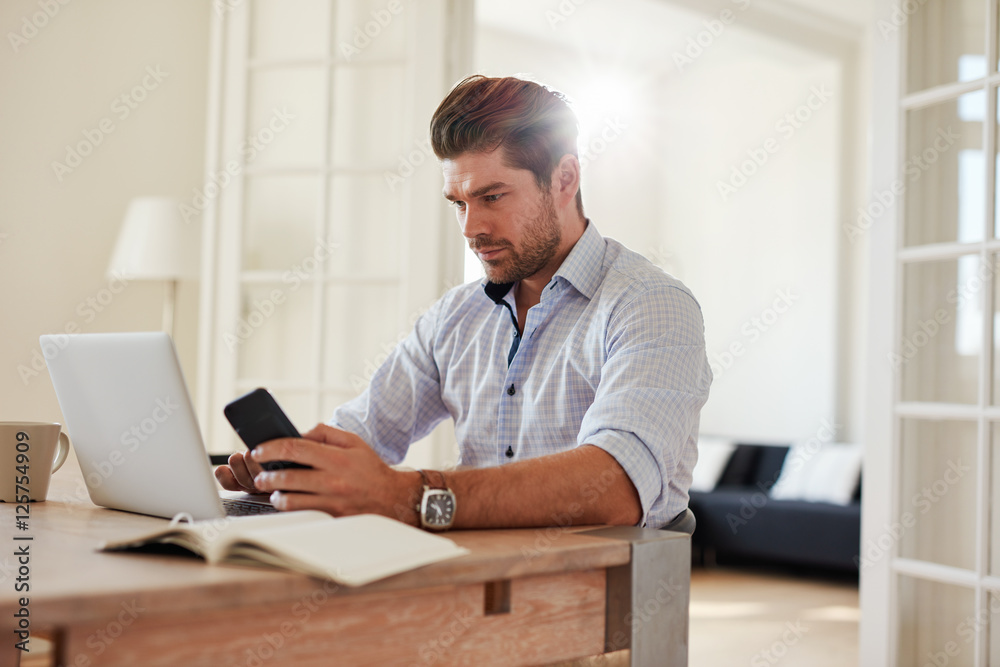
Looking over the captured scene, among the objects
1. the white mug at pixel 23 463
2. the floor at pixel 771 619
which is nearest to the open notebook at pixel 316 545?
the white mug at pixel 23 463

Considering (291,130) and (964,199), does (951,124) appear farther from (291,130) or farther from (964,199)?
(291,130)

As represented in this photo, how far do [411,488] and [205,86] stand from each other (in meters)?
3.04

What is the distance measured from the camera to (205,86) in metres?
3.64

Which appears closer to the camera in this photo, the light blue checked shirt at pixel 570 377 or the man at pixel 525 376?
the man at pixel 525 376

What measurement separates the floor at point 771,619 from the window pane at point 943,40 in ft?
6.65

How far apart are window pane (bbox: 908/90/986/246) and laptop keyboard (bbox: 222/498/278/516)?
2.01m

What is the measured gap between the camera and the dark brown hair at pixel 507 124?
1550 millimetres

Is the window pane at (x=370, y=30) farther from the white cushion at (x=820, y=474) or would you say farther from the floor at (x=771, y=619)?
the white cushion at (x=820, y=474)
